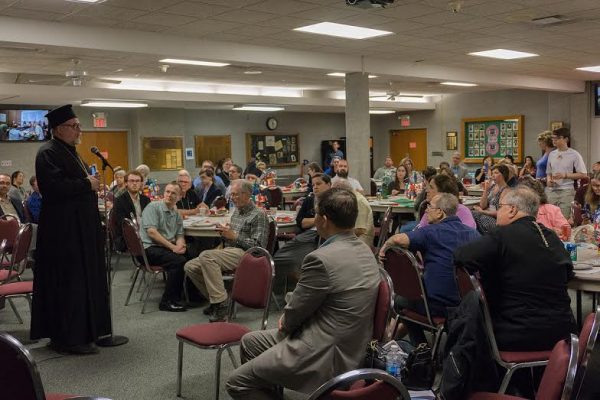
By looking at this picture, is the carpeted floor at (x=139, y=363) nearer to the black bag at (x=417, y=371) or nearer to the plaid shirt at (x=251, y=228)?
the plaid shirt at (x=251, y=228)

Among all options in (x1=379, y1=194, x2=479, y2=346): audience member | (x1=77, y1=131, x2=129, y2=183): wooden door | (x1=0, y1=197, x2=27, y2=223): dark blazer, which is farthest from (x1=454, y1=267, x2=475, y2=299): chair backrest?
(x1=77, y1=131, x2=129, y2=183): wooden door

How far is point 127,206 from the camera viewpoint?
6680 mm

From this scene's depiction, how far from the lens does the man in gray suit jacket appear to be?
2.59m

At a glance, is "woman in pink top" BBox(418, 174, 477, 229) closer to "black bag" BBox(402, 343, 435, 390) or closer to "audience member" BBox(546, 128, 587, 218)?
"black bag" BBox(402, 343, 435, 390)

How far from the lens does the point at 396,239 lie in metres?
4.06

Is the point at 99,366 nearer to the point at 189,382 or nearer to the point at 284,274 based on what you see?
the point at 189,382

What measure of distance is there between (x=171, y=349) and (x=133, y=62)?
610 cm

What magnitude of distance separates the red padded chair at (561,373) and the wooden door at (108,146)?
13.5m

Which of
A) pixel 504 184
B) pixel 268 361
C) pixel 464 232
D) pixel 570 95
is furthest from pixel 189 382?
pixel 570 95

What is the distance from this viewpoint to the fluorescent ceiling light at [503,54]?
9984 millimetres

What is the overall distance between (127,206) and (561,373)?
545cm

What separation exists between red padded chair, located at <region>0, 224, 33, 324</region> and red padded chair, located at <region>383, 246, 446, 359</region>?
2895mm

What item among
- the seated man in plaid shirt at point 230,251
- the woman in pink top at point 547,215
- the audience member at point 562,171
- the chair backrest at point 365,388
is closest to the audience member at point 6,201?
the seated man in plaid shirt at point 230,251

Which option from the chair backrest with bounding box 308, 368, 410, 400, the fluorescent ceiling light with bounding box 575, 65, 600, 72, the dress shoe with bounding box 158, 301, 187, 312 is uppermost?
the fluorescent ceiling light with bounding box 575, 65, 600, 72
